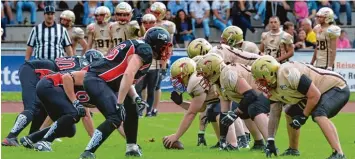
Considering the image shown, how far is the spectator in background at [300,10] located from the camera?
27234 millimetres

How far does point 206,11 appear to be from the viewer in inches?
1041

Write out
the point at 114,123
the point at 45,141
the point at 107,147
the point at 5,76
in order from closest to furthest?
1. the point at 114,123
2. the point at 45,141
3. the point at 107,147
4. the point at 5,76

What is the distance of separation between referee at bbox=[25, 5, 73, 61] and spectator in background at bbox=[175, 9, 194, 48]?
10.6 m

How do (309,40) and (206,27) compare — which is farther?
(206,27)

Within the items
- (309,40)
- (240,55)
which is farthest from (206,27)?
(240,55)

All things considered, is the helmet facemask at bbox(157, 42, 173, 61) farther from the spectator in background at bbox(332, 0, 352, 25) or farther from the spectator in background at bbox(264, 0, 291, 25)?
the spectator in background at bbox(332, 0, 352, 25)

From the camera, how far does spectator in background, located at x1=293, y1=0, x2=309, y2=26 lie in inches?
1072

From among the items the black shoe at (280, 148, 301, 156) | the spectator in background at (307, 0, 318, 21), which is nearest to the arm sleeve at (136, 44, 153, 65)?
the black shoe at (280, 148, 301, 156)

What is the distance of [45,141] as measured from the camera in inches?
452

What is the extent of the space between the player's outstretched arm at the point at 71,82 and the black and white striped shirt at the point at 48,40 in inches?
155

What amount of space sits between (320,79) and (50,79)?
3301mm

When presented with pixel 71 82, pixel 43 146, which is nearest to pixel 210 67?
pixel 71 82

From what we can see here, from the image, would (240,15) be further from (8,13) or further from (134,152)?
(134,152)

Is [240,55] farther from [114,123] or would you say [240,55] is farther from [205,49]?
[114,123]
